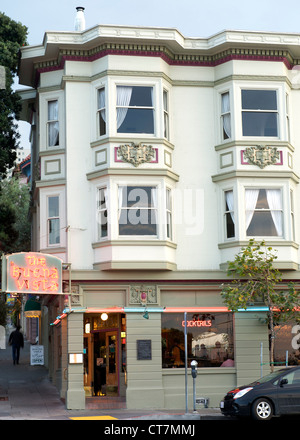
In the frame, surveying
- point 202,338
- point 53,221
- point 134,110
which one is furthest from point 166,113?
point 202,338

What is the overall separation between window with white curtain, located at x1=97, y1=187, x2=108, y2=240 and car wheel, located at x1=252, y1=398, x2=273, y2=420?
824 centimetres

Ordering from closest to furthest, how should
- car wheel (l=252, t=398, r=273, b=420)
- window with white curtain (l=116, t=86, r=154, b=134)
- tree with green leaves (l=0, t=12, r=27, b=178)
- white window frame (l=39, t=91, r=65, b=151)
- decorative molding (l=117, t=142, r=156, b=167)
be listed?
car wheel (l=252, t=398, r=273, b=420) → decorative molding (l=117, t=142, r=156, b=167) → window with white curtain (l=116, t=86, r=154, b=134) → white window frame (l=39, t=91, r=65, b=151) → tree with green leaves (l=0, t=12, r=27, b=178)

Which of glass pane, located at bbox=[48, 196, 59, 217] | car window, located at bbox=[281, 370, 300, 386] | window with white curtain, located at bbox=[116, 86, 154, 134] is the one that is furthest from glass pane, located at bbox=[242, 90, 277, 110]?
car window, located at bbox=[281, 370, 300, 386]

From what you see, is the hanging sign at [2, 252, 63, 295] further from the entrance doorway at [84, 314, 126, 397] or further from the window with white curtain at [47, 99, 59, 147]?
the window with white curtain at [47, 99, 59, 147]

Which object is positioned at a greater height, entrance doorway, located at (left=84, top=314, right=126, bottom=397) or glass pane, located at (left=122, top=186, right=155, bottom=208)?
glass pane, located at (left=122, top=186, right=155, bottom=208)

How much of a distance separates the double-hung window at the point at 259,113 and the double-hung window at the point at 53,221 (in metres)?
7.23

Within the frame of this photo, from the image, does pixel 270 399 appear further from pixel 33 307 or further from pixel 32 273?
pixel 33 307

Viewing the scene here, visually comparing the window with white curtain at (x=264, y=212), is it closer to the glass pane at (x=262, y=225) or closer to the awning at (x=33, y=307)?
the glass pane at (x=262, y=225)

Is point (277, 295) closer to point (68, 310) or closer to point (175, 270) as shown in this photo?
point (175, 270)

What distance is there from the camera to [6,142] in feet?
91.3

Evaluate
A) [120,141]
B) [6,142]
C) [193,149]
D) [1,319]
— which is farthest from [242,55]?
[1,319]

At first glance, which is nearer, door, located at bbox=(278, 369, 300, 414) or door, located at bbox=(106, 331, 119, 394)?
door, located at bbox=(278, 369, 300, 414)

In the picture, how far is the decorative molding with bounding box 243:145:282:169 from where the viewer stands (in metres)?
24.2

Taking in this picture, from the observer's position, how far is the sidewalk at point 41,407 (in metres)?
19.8
